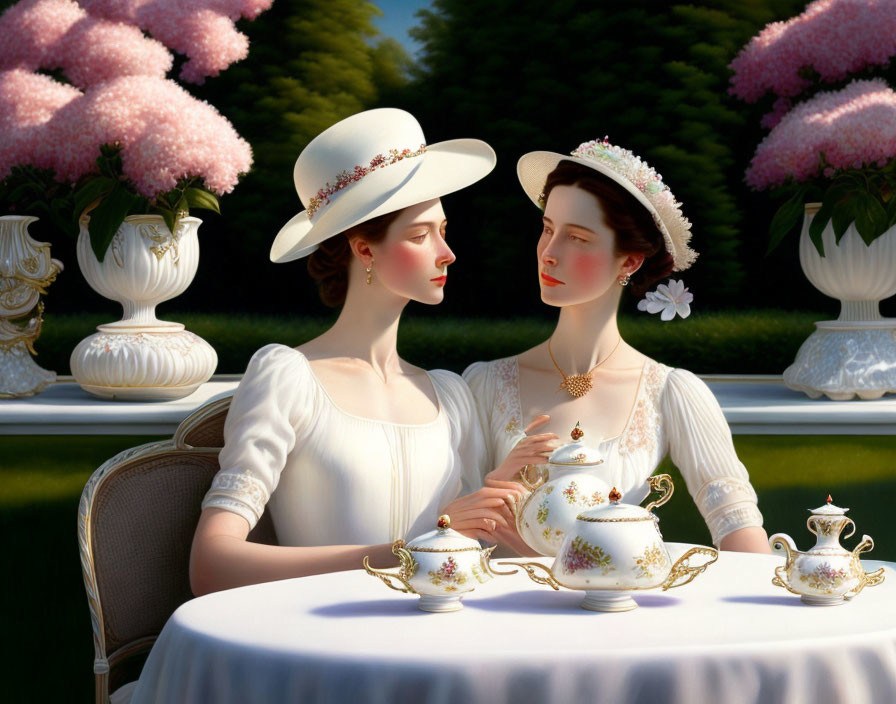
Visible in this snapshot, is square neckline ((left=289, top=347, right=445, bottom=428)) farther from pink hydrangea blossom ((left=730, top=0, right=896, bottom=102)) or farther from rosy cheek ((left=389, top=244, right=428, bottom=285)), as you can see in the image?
pink hydrangea blossom ((left=730, top=0, right=896, bottom=102))

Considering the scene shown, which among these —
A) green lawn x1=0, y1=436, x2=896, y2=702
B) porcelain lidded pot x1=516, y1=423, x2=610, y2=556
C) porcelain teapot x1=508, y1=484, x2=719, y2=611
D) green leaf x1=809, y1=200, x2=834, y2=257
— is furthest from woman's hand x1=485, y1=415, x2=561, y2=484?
green leaf x1=809, y1=200, x2=834, y2=257

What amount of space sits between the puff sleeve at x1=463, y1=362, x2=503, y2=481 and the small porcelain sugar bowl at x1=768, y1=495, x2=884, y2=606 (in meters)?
1.07

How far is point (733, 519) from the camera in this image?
2840 mm

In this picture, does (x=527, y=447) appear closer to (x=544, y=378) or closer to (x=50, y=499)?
(x=544, y=378)

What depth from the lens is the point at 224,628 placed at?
194cm

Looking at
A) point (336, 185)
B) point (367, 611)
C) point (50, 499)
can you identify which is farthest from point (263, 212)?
point (367, 611)

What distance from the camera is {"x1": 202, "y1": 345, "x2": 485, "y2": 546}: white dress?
105 inches

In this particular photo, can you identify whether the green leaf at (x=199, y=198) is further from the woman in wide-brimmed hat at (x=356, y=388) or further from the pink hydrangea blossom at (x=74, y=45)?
the woman in wide-brimmed hat at (x=356, y=388)

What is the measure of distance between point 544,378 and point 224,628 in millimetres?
1325

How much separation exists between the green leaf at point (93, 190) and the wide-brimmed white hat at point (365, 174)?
2.87 ft

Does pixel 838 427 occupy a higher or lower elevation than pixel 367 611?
higher

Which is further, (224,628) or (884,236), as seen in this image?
(884,236)

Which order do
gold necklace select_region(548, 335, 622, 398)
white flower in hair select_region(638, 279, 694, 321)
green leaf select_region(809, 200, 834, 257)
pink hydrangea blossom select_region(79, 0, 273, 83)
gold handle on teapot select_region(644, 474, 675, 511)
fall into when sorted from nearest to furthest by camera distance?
gold handle on teapot select_region(644, 474, 675, 511), gold necklace select_region(548, 335, 622, 398), white flower in hair select_region(638, 279, 694, 321), green leaf select_region(809, 200, 834, 257), pink hydrangea blossom select_region(79, 0, 273, 83)

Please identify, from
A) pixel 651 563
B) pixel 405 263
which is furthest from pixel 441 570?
pixel 405 263
